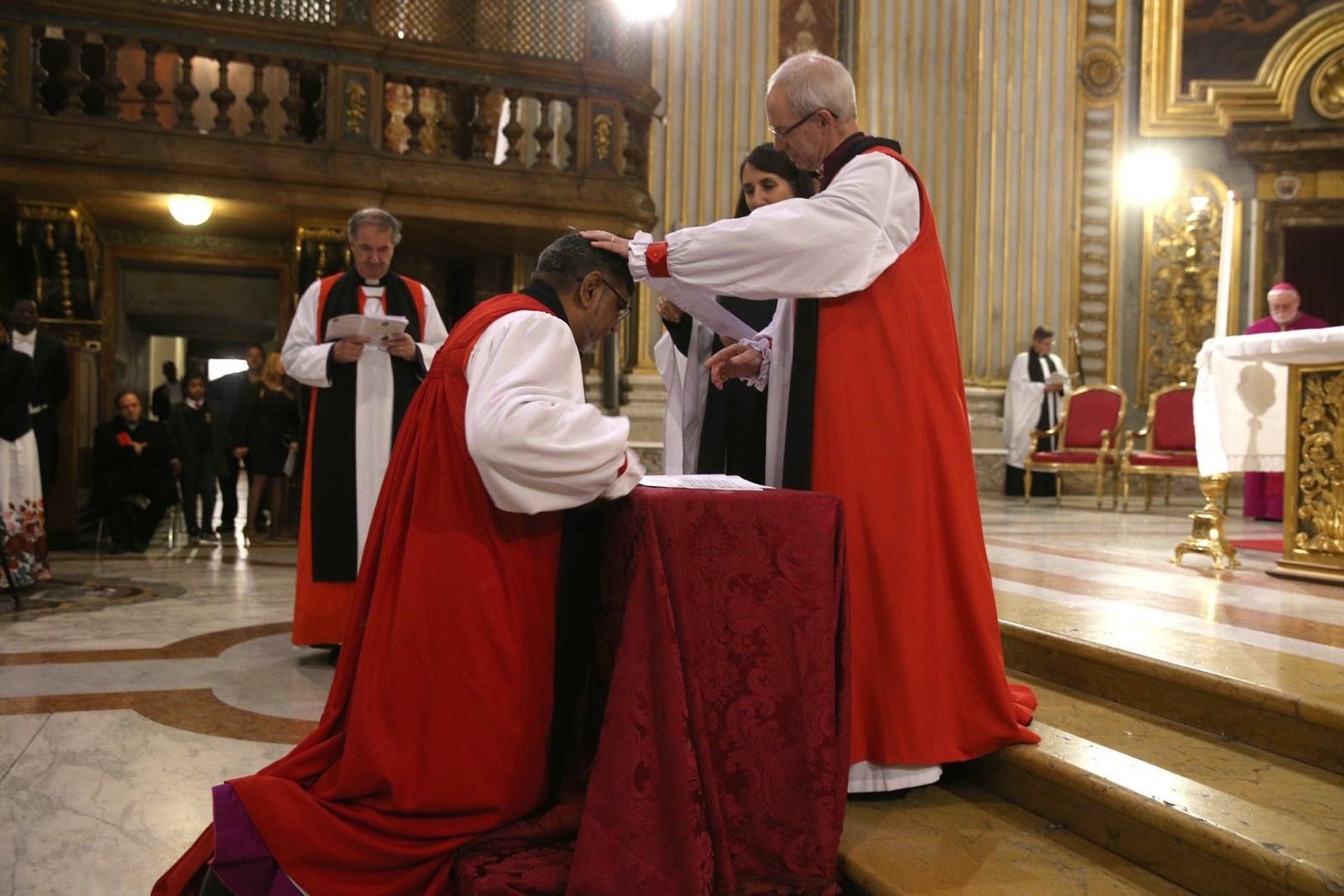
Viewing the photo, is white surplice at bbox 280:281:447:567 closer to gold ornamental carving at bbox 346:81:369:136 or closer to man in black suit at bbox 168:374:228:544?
gold ornamental carving at bbox 346:81:369:136

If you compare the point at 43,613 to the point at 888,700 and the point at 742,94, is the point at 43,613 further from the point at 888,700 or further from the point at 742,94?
the point at 742,94

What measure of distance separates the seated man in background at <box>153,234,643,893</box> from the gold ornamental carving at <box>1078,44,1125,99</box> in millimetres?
10479

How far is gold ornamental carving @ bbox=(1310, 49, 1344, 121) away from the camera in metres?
10.9

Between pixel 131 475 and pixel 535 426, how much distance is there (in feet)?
21.5

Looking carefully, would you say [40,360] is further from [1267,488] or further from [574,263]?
[1267,488]

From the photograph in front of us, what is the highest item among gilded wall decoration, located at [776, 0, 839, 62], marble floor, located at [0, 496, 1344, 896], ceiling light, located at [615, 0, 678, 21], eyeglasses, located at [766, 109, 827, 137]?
gilded wall decoration, located at [776, 0, 839, 62]

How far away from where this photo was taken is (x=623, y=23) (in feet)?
26.7

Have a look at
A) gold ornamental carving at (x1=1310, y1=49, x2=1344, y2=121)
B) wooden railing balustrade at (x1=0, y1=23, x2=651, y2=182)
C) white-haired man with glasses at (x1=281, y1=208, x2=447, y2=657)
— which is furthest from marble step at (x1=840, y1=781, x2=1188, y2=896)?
gold ornamental carving at (x1=1310, y1=49, x2=1344, y2=121)

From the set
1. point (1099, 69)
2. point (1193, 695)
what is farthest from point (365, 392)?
point (1099, 69)

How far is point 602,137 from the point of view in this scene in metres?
8.12

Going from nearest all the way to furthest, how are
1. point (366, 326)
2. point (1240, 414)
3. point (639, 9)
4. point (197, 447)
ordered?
point (366, 326)
point (1240, 414)
point (639, 9)
point (197, 447)

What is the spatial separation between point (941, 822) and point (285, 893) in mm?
1237

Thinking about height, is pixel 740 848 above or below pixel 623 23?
below

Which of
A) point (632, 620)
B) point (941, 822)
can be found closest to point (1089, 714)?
point (941, 822)
